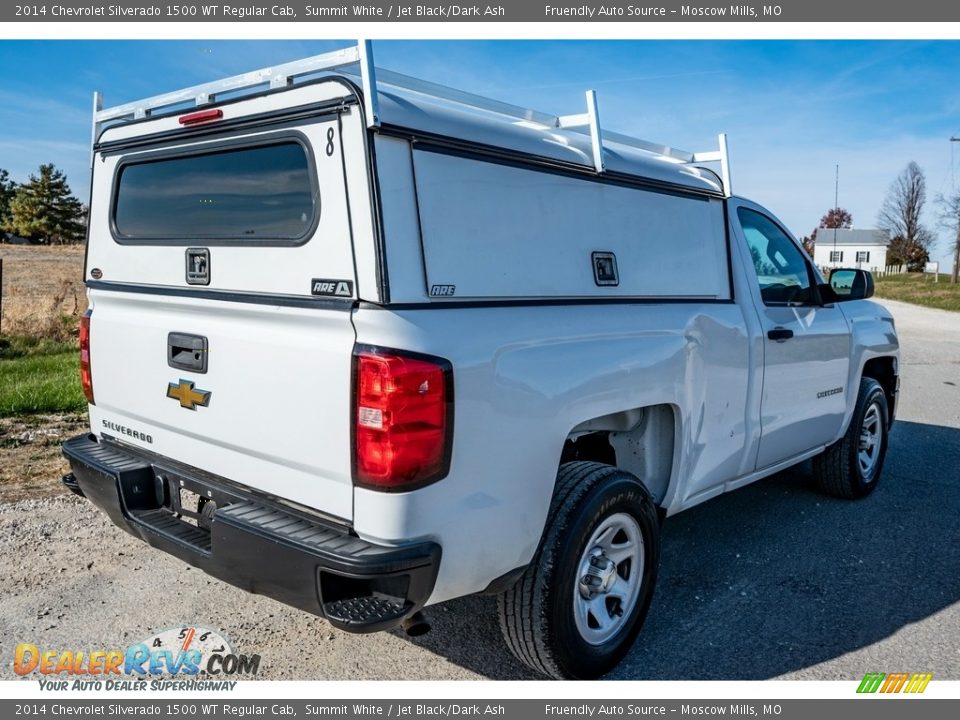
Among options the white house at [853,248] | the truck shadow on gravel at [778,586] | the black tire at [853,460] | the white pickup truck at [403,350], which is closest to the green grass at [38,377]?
the white pickup truck at [403,350]

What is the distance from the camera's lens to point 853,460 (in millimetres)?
5367

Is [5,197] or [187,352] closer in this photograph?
[187,352]

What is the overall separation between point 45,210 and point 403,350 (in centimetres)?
7140

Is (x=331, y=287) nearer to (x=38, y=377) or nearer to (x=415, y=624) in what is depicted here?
(x=415, y=624)

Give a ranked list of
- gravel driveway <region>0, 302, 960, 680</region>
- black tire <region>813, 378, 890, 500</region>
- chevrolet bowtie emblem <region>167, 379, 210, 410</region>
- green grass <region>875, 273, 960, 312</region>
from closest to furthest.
A: chevrolet bowtie emblem <region>167, 379, 210, 410</region>
gravel driveway <region>0, 302, 960, 680</region>
black tire <region>813, 378, 890, 500</region>
green grass <region>875, 273, 960, 312</region>

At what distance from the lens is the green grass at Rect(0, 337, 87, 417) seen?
6824 mm

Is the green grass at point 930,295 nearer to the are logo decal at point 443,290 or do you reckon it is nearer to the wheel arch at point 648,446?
the wheel arch at point 648,446

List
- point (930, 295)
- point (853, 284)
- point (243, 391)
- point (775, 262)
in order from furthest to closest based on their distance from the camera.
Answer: point (930, 295) → point (853, 284) → point (775, 262) → point (243, 391)

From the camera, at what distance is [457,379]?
8.23ft

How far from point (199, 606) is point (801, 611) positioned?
113 inches

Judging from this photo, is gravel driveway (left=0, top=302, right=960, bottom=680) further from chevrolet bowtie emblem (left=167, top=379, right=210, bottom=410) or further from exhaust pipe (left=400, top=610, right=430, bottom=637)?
chevrolet bowtie emblem (left=167, top=379, right=210, bottom=410)

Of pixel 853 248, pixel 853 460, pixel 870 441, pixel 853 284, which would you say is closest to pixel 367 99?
pixel 853 284

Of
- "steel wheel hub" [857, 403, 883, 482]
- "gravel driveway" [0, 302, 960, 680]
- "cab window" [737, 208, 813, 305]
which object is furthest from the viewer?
"steel wheel hub" [857, 403, 883, 482]

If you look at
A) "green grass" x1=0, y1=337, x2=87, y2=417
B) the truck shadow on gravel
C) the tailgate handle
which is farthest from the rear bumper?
"green grass" x1=0, y1=337, x2=87, y2=417
